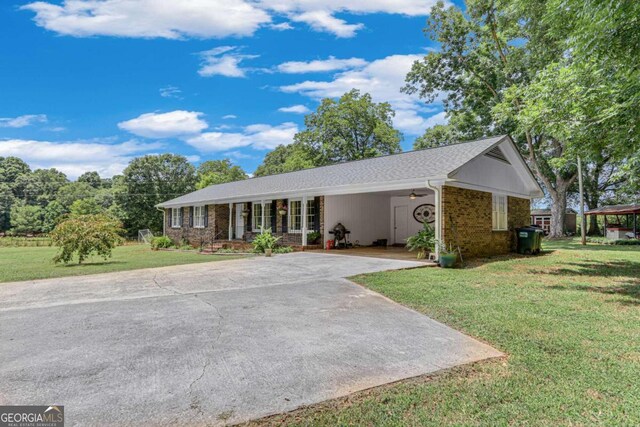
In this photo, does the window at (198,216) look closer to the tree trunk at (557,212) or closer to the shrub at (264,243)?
the shrub at (264,243)

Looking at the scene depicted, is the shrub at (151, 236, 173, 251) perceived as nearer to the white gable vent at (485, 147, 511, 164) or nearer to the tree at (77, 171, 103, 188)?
the white gable vent at (485, 147, 511, 164)

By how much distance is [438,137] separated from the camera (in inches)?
1236

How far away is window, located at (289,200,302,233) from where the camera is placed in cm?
1576

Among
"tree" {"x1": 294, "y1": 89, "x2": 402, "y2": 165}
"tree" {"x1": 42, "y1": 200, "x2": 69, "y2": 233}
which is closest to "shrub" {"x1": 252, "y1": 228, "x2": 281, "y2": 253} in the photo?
"tree" {"x1": 294, "y1": 89, "x2": 402, "y2": 165}

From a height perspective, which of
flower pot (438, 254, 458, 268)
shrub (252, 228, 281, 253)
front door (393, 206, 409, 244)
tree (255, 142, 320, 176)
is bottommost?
flower pot (438, 254, 458, 268)

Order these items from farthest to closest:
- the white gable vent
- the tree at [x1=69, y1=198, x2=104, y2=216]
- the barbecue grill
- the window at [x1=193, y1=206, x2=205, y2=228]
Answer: the tree at [x1=69, y1=198, x2=104, y2=216] < the window at [x1=193, y1=206, x2=205, y2=228] < the barbecue grill < the white gable vent

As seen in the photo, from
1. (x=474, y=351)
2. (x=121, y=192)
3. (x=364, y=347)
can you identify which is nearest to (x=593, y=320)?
(x=474, y=351)

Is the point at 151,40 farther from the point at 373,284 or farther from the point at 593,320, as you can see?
the point at 593,320

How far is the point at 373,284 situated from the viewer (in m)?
7.38

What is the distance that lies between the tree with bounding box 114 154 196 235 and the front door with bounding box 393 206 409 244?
3050 cm

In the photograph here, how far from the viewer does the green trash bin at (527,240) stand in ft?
46.4

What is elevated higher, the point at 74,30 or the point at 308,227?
the point at 74,30

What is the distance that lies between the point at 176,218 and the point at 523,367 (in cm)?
2433

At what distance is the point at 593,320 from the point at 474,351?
2.46 m
